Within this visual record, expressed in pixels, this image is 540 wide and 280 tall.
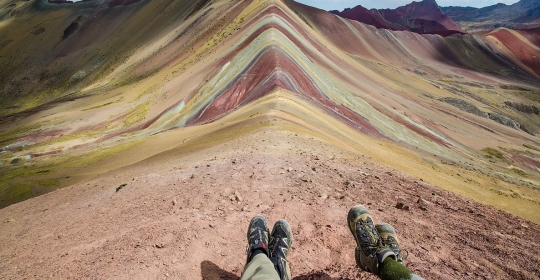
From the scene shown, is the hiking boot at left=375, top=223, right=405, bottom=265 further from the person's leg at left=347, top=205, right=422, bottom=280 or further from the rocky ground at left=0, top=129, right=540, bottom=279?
the rocky ground at left=0, top=129, right=540, bottom=279

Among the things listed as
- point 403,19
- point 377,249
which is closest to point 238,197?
point 377,249

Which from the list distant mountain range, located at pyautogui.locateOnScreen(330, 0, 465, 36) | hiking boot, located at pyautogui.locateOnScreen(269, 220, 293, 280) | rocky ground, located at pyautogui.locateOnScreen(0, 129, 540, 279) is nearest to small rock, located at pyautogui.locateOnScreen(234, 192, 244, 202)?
rocky ground, located at pyautogui.locateOnScreen(0, 129, 540, 279)

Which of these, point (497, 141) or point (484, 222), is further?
point (497, 141)

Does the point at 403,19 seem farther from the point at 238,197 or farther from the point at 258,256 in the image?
the point at 258,256

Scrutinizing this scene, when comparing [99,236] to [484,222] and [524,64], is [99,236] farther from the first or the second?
[524,64]

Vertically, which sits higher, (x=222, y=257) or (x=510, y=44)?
(x=510, y=44)

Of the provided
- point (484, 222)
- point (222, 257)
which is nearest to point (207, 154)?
point (222, 257)
